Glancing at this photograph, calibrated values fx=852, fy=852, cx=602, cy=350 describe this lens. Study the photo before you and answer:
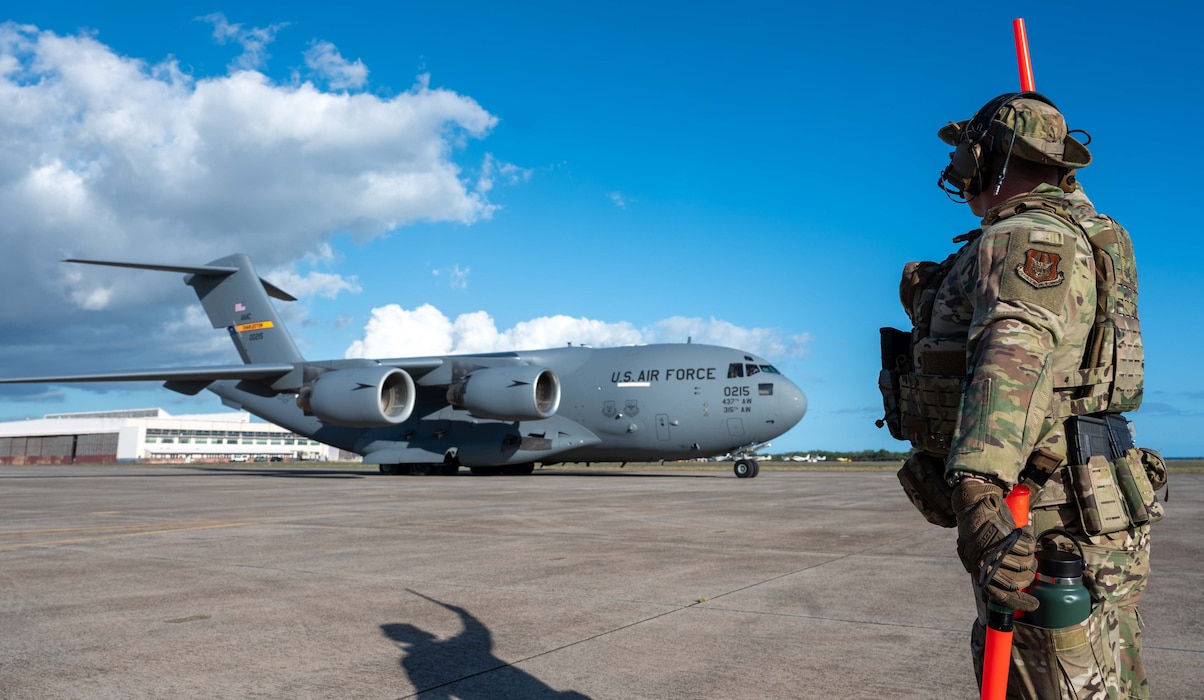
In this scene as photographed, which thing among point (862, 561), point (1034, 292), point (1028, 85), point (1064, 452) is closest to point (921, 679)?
point (1064, 452)

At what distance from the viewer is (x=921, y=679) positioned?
12.0ft

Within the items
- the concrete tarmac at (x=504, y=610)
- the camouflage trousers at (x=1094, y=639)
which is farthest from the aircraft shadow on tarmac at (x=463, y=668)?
the camouflage trousers at (x=1094, y=639)

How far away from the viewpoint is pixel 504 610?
16.2 feet

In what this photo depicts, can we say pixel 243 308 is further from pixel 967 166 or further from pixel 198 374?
pixel 967 166

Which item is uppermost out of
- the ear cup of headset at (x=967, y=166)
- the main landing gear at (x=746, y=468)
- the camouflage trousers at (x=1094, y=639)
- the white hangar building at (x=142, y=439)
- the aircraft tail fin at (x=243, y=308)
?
the aircraft tail fin at (x=243, y=308)

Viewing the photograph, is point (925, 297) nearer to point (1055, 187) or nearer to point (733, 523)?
point (1055, 187)

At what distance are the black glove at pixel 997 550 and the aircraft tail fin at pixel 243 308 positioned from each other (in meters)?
27.6

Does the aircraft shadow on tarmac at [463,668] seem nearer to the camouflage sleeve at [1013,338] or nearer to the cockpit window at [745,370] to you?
the camouflage sleeve at [1013,338]

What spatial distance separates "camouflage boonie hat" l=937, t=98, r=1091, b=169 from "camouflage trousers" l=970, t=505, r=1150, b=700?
1.02 metres

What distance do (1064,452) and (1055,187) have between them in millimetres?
807

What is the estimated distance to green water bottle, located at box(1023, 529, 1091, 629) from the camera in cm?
210

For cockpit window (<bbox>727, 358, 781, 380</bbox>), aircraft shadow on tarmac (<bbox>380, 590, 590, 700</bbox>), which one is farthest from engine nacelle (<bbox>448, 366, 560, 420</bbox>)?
aircraft shadow on tarmac (<bbox>380, 590, 590, 700</bbox>)

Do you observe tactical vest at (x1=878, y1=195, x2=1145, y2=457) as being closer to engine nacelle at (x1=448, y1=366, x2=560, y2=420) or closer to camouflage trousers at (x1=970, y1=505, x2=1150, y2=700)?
camouflage trousers at (x1=970, y1=505, x2=1150, y2=700)

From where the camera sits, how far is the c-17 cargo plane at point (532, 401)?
2214 centimetres
